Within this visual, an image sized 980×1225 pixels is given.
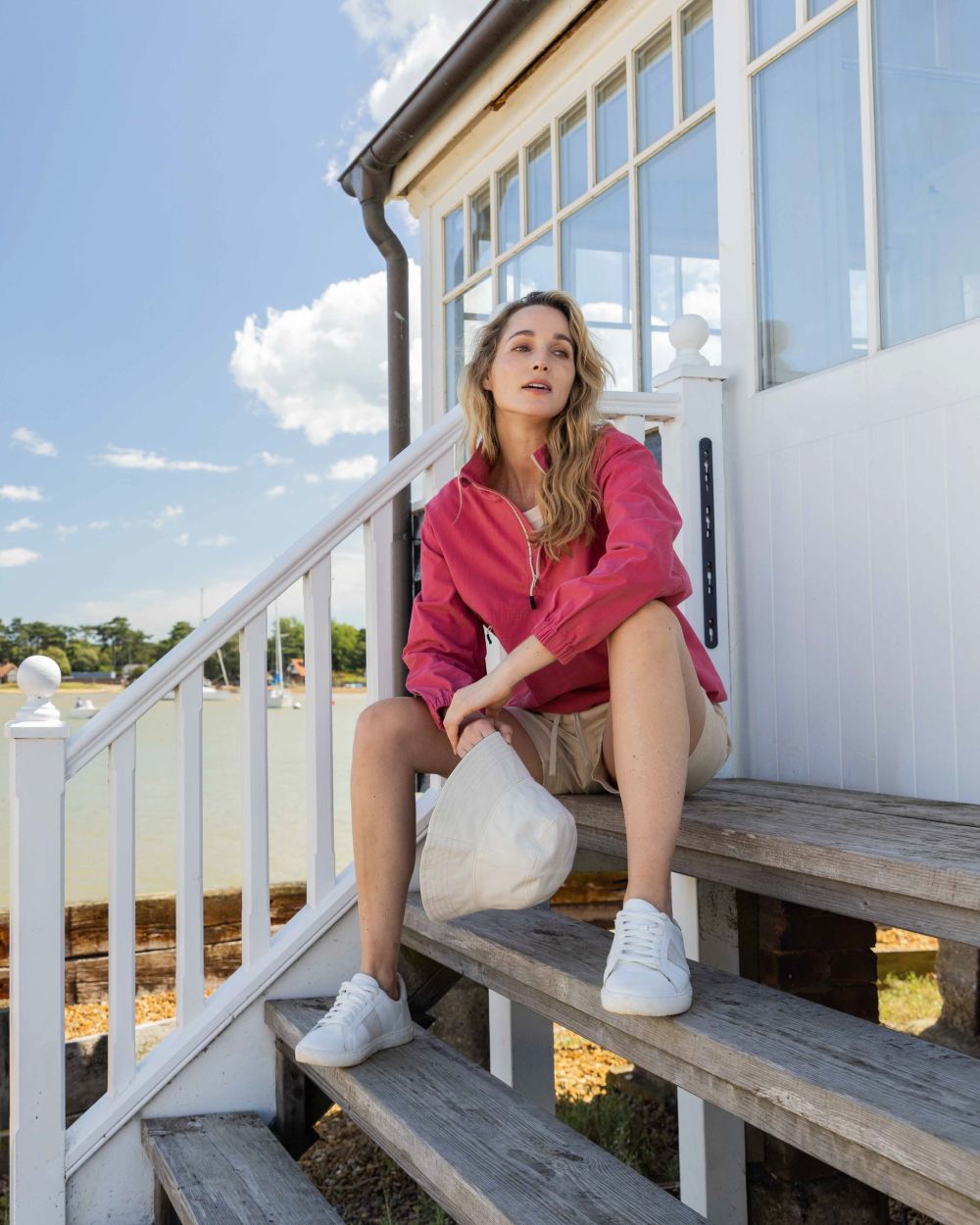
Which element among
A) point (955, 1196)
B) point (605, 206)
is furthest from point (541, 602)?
point (605, 206)

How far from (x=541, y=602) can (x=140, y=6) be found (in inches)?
865

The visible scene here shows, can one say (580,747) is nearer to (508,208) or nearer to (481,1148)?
(481,1148)

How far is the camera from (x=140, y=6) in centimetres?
1981

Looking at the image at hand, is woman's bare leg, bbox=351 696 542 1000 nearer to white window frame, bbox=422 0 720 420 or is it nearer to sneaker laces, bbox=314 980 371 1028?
sneaker laces, bbox=314 980 371 1028

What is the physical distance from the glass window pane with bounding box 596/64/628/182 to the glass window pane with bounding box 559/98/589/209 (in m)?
0.08

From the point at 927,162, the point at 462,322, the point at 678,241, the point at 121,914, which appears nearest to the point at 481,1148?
the point at 121,914

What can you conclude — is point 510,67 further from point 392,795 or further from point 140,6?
point 140,6

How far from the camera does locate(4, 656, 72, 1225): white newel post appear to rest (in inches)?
74.9

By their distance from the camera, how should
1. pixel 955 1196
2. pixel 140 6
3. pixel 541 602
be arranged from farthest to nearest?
pixel 140 6 < pixel 541 602 < pixel 955 1196

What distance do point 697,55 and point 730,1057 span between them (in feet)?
7.52

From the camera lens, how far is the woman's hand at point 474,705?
5.18ft

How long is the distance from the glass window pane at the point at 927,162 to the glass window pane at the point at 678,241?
596 millimetres

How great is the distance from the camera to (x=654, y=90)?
2787 mm

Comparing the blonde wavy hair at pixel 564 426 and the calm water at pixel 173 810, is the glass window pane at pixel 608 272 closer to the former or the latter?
the blonde wavy hair at pixel 564 426
